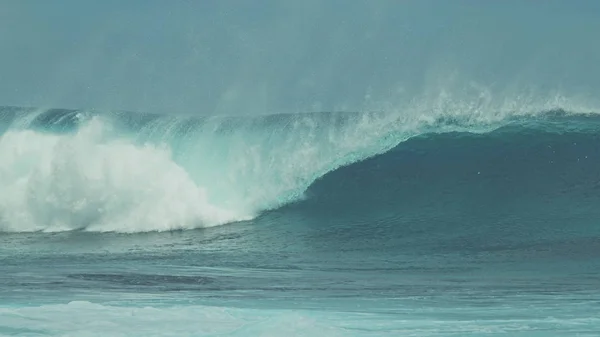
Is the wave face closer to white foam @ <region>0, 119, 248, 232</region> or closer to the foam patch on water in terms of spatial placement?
white foam @ <region>0, 119, 248, 232</region>

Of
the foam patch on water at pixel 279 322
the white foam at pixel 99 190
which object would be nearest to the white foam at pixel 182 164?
the white foam at pixel 99 190

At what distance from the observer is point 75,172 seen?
18.2 meters

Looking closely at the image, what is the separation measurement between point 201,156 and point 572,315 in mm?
13094

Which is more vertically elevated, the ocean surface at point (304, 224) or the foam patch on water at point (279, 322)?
the ocean surface at point (304, 224)

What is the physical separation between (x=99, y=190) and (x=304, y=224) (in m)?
3.99

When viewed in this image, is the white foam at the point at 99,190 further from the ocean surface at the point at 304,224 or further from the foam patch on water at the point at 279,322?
the foam patch on water at the point at 279,322

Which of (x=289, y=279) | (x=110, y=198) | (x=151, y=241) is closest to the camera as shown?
(x=289, y=279)

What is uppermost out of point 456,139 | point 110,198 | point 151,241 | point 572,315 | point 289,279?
point 456,139

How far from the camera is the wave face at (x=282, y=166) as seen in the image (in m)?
17.5

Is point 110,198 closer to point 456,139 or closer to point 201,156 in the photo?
point 201,156

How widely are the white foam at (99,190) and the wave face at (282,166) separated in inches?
0.9

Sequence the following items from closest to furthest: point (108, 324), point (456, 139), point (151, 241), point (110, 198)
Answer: point (108, 324) → point (151, 241) → point (110, 198) → point (456, 139)

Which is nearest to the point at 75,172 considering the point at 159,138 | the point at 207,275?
the point at 159,138

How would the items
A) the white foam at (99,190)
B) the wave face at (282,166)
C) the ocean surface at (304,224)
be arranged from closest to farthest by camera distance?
the ocean surface at (304,224), the white foam at (99,190), the wave face at (282,166)
